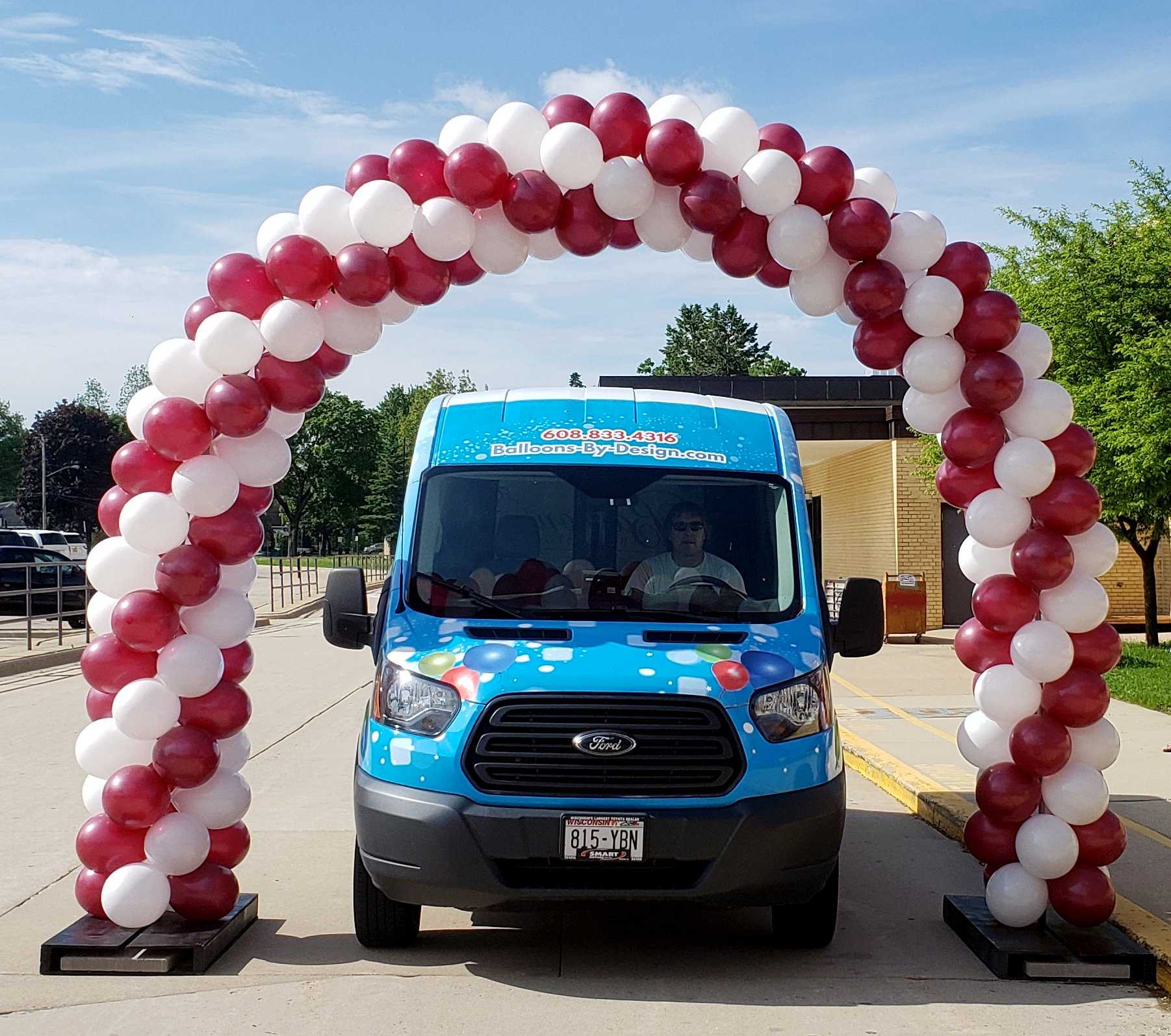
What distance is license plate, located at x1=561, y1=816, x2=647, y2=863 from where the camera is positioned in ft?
17.2

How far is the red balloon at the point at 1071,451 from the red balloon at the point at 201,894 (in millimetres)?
4236

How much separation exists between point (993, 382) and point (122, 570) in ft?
13.3

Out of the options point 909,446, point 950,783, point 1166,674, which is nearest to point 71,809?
point 950,783

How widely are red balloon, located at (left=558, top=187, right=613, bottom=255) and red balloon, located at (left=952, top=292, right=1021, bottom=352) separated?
1744 millimetres

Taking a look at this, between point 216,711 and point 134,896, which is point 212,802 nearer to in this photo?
point 216,711

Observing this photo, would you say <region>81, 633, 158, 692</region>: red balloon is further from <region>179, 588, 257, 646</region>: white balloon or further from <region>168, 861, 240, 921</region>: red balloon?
<region>168, 861, 240, 921</region>: red balloon

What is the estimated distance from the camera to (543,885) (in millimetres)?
5316

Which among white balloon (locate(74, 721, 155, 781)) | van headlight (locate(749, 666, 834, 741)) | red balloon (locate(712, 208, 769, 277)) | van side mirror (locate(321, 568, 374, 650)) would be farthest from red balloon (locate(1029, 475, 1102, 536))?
white balloon (locate(74, 721, 155, 781))

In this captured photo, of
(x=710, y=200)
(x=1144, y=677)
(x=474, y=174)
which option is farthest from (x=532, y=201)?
(x=1144, y=677)

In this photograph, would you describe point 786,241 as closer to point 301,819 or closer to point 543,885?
point 543,885

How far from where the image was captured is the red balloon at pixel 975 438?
620cm

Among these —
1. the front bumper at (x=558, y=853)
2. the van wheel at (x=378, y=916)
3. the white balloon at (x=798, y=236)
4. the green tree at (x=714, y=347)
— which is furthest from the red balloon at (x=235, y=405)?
the green tree at (x=714, y=347)

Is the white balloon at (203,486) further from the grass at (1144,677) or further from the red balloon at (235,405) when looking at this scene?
the grass at (1144,677)

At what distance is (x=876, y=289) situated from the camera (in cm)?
620
